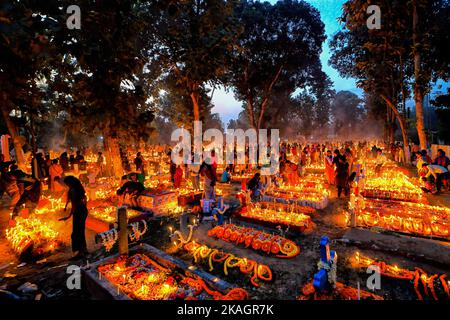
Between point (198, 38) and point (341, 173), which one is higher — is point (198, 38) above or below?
above

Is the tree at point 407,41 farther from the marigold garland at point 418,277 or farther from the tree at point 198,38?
the marigold garland at point 418,277

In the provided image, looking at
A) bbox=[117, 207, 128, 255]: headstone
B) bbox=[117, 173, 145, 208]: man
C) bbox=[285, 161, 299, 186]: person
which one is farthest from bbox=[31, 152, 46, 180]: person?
bbox=[285, 161, 299, 186]: person

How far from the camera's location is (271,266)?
249 inches

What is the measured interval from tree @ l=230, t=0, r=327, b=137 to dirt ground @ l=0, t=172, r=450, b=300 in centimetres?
2018

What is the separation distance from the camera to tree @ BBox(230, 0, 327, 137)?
81.1 ft

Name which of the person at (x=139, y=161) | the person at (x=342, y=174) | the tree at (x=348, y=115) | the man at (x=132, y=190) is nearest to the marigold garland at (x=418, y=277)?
the person at (x=342, y=174)

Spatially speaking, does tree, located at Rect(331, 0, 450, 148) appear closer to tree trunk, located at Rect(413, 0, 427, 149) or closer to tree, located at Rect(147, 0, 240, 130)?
tree trunk, located at Rect(413, 0, 427, 149)

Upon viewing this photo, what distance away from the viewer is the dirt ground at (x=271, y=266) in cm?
A: 529

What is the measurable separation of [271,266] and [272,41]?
951 inches

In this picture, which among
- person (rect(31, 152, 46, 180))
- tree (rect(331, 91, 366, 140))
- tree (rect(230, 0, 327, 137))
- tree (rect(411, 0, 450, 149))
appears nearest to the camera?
person (rect(31, 152, 46, 180))

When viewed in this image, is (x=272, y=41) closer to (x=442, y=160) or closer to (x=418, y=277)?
(x=442, y=160)

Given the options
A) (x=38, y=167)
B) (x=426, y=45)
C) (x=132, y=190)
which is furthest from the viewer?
(x=38, y=167)

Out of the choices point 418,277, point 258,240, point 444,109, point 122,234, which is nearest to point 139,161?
point 122,234

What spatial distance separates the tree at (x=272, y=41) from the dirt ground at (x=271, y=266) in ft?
66.2
